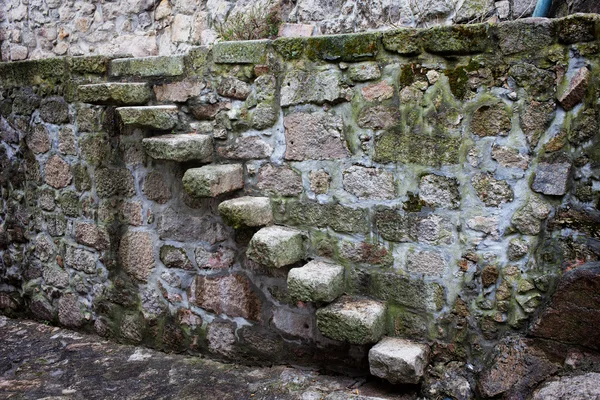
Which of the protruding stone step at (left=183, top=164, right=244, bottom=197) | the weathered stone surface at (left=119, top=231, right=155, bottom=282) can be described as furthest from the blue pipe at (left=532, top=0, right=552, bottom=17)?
the weathered stone surface at (left=119, top=231, right=155, bottom=282)

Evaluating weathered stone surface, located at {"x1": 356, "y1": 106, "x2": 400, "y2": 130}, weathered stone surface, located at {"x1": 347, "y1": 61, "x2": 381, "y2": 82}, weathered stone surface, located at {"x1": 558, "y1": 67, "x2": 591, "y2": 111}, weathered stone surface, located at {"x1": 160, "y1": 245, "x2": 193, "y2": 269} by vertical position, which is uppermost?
weathered stone surface, located at {"x1": 347, "y1": 61, "x2": 381, "y2": 82}

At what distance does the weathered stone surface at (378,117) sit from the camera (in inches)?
106

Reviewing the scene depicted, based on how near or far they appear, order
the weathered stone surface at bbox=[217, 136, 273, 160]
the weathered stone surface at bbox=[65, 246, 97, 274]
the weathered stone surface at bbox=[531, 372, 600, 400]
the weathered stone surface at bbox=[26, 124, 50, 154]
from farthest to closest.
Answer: the weathered stone surface at bbox=[26, 124, 50, 154] → the weathered stone surface at bbox=[65, 246, 97, 274] → the weathered stone surface at bbox=[217, 136, 273, 160] → the weathered stone surface at bbox=[531, 372, 600, 400]

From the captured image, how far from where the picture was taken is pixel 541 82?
2.35 meters

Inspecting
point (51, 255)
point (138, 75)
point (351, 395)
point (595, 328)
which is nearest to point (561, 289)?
point (595, 328)

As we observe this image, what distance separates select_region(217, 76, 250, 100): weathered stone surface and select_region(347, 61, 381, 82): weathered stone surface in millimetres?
620

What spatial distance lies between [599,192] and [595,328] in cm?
58

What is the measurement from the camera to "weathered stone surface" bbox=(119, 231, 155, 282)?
355cm

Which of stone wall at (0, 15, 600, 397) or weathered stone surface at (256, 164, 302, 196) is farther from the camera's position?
weathered stone surface at (256, 164, 302, 196)

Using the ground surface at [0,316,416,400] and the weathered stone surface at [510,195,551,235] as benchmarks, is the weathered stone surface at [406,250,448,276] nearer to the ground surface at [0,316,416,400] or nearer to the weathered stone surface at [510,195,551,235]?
the weathered stone surface at [510,195,551,235]

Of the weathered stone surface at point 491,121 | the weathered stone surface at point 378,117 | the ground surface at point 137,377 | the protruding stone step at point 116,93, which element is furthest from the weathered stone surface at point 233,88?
the ground surface at point 137,377

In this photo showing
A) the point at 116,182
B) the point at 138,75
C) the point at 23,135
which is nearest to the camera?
the point at 138,75

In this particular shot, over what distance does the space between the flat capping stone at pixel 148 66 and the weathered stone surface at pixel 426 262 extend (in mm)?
1688

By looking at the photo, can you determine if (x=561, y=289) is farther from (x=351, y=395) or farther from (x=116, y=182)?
(x=116, y=182)
